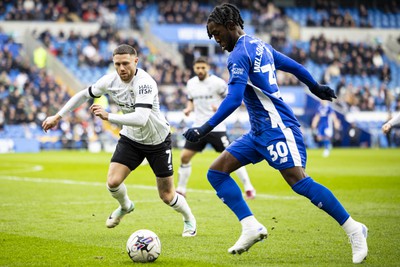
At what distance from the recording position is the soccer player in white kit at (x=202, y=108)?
15.1m

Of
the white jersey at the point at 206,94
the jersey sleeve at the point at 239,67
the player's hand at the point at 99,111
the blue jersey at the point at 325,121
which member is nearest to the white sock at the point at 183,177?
the white jersey at the point at 206,94

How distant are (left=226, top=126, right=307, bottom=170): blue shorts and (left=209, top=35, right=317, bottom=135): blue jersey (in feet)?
0.25

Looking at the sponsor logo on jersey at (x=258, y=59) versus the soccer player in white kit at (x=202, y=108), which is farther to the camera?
the soccer player in white kit at (x=202, y=108)

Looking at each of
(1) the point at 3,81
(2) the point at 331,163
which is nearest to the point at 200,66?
(2) the point at 331,163

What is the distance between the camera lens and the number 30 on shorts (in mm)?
7848

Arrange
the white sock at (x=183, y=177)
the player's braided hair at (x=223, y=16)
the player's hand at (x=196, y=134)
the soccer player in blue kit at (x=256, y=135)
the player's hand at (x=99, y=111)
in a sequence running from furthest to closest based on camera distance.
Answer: the white sock at (x=183, y=177)
the player's hand at (x=99, y=111)
the player's braided hair at (x=223, y=16)
the soccer player in blue kit at (x=256, y=135)
the player's hand at (x=196, y=134)

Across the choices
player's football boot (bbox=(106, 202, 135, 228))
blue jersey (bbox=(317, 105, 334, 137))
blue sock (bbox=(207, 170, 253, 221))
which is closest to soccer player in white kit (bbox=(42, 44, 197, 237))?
player's football boot (bbox=(106, 202, 135, 228))

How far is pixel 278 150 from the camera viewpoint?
25.8ft

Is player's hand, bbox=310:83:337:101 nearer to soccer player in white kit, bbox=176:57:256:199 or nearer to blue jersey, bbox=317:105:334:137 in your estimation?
soccer player in white kit, bbox=176:57:256:199

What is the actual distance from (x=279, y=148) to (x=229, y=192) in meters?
0.79

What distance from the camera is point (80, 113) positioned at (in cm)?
3844

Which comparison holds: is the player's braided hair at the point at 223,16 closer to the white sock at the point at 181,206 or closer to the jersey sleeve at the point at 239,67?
the jersey sleeve at the point at 239,67

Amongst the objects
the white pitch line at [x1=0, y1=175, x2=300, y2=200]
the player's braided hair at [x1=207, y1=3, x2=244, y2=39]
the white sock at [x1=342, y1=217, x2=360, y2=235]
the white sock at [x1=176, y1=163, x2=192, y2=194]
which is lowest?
the white pitch line at [x1=0, y1=175, x2=300, y2=200]

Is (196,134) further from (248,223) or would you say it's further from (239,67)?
(248,223)
